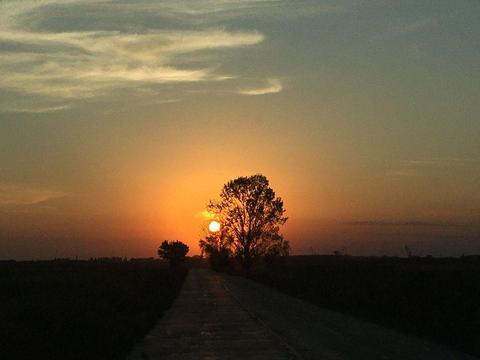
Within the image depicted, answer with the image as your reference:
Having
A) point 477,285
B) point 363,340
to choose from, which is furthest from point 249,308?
point 363,340

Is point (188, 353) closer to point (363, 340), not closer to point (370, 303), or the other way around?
point (363, 340)

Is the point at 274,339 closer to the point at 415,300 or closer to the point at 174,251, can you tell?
the point at 415,300

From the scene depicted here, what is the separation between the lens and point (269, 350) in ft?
56.1

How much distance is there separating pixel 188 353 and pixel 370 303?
18.1m

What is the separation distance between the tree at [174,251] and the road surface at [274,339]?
128133 millimetres

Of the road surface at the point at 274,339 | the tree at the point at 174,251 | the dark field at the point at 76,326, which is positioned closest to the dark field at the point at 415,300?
the road surface at the point at 274,339

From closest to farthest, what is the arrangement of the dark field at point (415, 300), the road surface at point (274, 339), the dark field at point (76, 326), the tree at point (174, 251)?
the road surface at point (274, 339)
the dark field at point (76, 326)
the dark field at point (415, 300)
the tree at point (174, 251)

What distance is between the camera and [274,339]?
19391mm

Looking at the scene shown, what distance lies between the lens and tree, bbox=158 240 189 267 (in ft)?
517

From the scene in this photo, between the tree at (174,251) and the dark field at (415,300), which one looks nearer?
the dark field at (415,300)

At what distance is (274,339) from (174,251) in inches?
5548

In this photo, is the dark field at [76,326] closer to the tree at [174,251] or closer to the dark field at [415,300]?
the dark field at [415,300]

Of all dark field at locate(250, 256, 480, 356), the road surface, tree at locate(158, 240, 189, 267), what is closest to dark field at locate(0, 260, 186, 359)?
the road surface

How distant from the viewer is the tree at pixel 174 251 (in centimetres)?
15762
